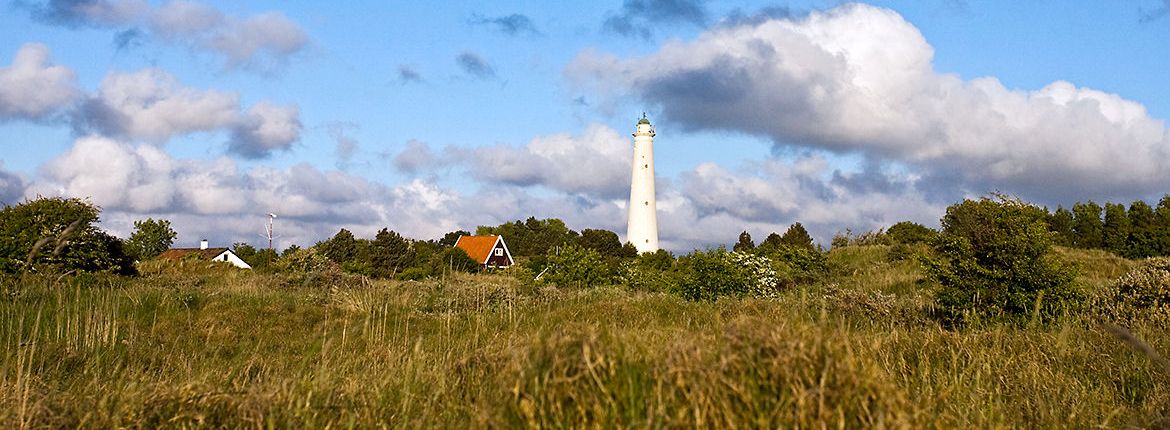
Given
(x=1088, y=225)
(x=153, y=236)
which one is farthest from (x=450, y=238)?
(x=1088, y=225)

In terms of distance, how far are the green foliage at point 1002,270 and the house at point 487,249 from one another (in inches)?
1850

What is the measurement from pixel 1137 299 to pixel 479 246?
51704 mm

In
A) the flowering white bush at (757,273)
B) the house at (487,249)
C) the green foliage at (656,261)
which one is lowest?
the flowering white bush at (757,273)

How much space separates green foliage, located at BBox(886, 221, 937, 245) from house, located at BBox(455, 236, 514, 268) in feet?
92.9

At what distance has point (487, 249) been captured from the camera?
199ft

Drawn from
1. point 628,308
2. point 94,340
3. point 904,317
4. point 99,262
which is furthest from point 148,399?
point 99,262

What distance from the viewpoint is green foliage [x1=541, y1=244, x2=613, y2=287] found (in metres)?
21.6

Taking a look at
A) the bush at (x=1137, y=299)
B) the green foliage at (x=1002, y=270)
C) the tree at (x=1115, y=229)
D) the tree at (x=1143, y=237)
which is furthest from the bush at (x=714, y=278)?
the tree at (x=1115, y=229)

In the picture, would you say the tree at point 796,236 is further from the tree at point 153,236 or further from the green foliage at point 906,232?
Answer: the tree at point 153,236

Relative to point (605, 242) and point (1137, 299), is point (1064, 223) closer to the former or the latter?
point (605, 242)

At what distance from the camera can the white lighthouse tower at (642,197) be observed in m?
59.0

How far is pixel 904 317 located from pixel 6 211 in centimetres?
1894

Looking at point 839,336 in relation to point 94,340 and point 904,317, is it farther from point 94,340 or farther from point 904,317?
point 904,317

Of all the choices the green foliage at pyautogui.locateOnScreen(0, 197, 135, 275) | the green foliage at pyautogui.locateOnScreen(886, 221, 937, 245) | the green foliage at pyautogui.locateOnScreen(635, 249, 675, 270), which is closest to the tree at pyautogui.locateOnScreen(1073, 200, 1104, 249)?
the green foliage at pyautogui.locateOnScreen(886, 221, 937, 245)
